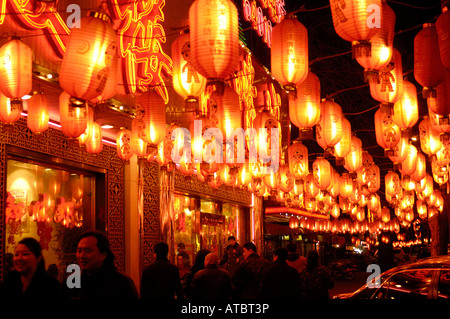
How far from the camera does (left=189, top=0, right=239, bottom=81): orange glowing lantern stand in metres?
6.75

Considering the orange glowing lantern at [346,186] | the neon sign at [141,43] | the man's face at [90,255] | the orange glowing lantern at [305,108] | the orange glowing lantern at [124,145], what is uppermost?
the neon sign at [141,43]

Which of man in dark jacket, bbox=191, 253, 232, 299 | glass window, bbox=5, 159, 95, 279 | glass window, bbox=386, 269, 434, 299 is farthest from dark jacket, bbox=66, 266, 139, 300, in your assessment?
glass window, bbox=5, 159, 95, 279

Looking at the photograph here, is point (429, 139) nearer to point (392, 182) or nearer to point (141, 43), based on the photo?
point (392, 182)

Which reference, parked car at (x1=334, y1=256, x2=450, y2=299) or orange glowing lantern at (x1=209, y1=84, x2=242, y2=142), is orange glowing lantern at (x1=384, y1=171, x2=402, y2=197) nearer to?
orange glowing lantern at (x1=209, y1=84, x2=242, y2=142)

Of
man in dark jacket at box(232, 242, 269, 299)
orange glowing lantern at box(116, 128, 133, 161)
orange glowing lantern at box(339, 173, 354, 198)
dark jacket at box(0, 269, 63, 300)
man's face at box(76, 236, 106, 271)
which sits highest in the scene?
orange glowing lantern at box(116, 128, 133, 161)

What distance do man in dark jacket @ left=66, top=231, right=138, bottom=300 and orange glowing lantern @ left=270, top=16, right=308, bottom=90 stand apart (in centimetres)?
456

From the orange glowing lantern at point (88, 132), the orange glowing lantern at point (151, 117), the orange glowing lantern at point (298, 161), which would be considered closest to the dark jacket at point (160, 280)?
the orange glowing lantern at point (151, 117)

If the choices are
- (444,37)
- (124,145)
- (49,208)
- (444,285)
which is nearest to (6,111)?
(124,145)

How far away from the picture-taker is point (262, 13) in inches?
791

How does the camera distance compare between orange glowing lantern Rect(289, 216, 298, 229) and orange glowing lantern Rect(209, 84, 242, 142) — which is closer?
orange glowing lantern Rect(209, 84, 242, 142)

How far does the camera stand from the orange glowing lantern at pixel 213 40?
6.75 m

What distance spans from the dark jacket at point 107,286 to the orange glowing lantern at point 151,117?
18.3 ft

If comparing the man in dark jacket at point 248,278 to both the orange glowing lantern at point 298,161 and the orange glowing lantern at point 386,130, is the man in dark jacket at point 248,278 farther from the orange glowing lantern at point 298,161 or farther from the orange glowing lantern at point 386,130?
the orange glowing lantern at point 298,161
